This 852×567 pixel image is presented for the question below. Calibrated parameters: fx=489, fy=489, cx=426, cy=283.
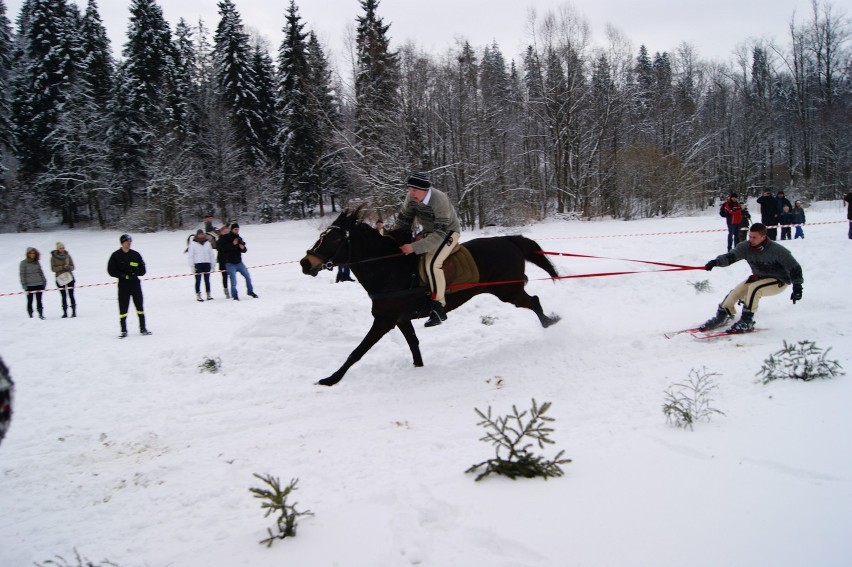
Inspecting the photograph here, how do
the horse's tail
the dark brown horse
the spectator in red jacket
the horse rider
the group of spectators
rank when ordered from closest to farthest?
the dark brown horse, the horse rider, the horse's tail, the group of spectators, the spectator in red jacket

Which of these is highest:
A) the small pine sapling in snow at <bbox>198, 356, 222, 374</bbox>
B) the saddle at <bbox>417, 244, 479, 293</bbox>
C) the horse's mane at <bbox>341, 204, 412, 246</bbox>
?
the horse's mane at <bbox>341, 204, 412, 246</bbox>

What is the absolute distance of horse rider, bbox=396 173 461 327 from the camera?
674 cm

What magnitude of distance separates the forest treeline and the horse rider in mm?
20023

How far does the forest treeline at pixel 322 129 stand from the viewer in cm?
3081

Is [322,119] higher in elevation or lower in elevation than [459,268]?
higher

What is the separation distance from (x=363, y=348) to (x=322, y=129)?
102 feet

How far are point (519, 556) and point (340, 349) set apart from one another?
5.49 m

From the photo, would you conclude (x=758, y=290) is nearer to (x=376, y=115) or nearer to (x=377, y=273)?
(x=377, y=273)

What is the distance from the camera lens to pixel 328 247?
249 inches

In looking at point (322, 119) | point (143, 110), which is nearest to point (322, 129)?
point (322, 119)

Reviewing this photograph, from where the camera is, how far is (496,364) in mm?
6848

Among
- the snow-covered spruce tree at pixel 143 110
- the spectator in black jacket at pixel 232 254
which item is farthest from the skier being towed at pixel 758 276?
the snow-covered spruce tree at pixel 143 110

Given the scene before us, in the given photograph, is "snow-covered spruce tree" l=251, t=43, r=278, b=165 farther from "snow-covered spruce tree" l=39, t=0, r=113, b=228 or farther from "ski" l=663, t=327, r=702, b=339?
"ski" l=663, t=327, r=702, b=339

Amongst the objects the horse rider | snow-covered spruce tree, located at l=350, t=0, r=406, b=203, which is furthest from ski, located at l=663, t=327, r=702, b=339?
snow-covered spruce tree, located at l=350, t=0, r=406, b=203
